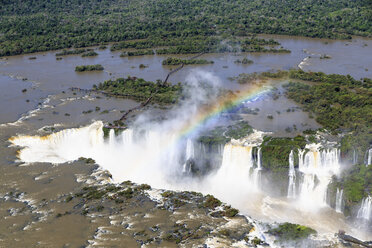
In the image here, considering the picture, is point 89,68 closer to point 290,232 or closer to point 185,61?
point 185,61

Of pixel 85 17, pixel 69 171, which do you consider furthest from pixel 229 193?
pixel 85 17

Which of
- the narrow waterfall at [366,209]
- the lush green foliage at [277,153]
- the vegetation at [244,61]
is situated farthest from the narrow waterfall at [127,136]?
the vegetation at [244,61]

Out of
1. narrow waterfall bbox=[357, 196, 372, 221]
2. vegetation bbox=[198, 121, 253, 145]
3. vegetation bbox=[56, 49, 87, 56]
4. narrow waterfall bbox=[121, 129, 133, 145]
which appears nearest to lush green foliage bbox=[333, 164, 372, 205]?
narrow waterfall bbox=[357, 196, 372, 221]

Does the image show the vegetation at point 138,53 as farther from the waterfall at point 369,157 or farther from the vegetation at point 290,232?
the vegetation at point 290,232

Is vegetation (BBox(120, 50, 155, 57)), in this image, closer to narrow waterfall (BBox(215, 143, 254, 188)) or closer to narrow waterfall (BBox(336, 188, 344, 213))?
narrow waterfall (BBox(215, 143, 254, 188))

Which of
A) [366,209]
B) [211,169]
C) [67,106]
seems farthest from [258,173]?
[67,106]

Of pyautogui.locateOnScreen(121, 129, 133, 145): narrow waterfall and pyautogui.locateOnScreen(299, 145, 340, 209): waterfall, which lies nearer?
pyautogui.locateOnScreen(299, 145, 340, 209): waterfall
